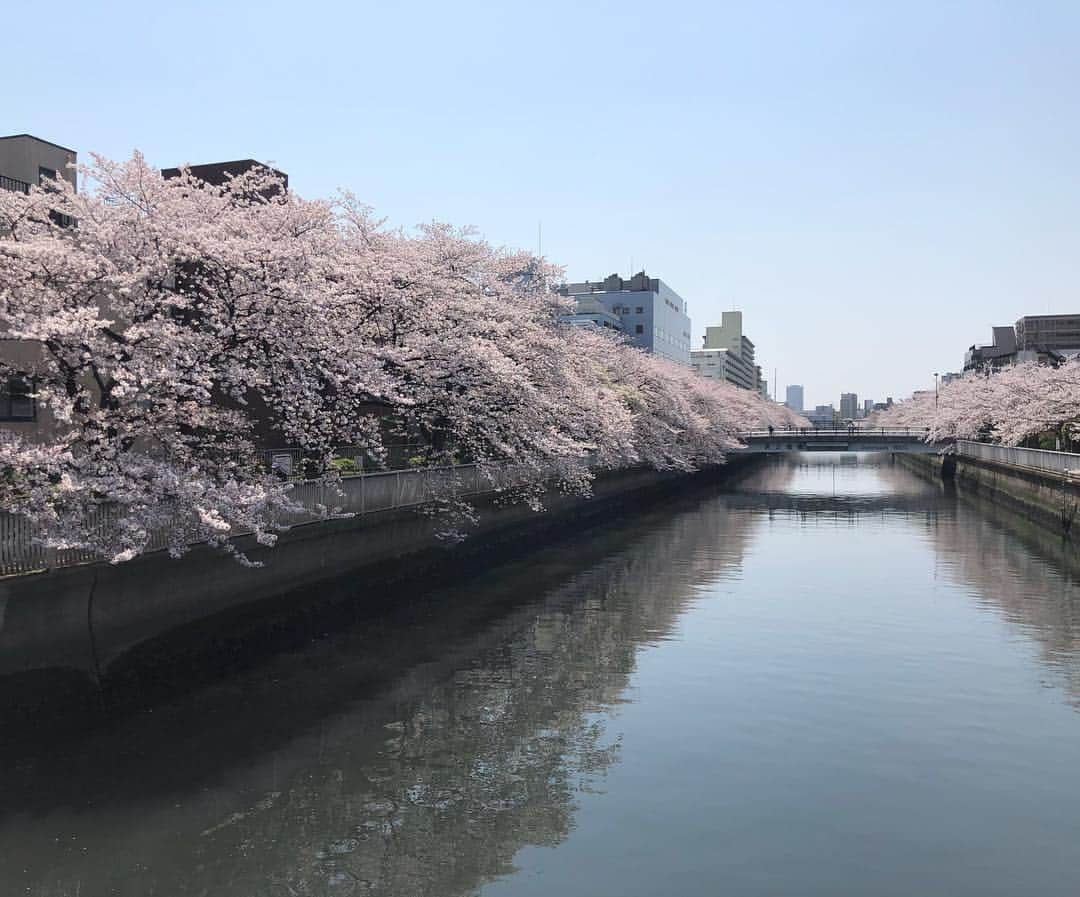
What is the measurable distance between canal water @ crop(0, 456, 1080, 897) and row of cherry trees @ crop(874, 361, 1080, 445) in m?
34.5

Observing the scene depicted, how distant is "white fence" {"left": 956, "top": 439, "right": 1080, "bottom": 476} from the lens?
1884 inches

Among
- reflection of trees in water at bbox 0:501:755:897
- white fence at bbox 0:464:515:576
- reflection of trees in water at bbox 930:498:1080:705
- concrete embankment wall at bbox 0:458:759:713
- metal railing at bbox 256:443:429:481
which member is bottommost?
reflection of trees in water at bbox 0:501:755:897

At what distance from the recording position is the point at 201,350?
822 inches

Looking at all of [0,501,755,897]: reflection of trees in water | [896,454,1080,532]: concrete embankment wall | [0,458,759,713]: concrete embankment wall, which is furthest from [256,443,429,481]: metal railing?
[896,454,1080,532]: concrete embankment wall

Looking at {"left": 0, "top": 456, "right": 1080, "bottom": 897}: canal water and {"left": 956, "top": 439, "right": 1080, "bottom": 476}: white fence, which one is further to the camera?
{"left": 956, "top": 439, "right": 1080, "bottom": 476}: white fence

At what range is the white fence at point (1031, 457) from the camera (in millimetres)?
47850

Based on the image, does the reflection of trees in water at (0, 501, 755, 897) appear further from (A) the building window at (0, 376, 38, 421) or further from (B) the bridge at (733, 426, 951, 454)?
(B) the bridge at (733, 426, 951, 454)

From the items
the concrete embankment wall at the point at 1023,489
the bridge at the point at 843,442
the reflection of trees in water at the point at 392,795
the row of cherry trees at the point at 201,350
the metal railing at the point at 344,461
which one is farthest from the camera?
the bridge at the point at 843,442

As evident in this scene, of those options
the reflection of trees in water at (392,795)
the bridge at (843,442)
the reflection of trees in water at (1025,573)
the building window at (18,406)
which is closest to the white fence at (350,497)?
the reflection of trees in water at (392,795)

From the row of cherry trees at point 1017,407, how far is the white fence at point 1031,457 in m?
1.37

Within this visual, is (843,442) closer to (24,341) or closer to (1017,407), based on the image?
(1017,407)

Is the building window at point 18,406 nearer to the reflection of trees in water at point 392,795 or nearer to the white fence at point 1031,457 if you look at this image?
the reflection of trees in water at point 392,795

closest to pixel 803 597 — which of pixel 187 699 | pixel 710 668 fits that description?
pixel 710 668

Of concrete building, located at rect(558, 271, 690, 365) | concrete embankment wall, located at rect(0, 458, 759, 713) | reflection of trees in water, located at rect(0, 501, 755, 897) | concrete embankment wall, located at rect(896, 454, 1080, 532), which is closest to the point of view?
reflection of trees in water, located at rect(0, 501, 755, 897)
